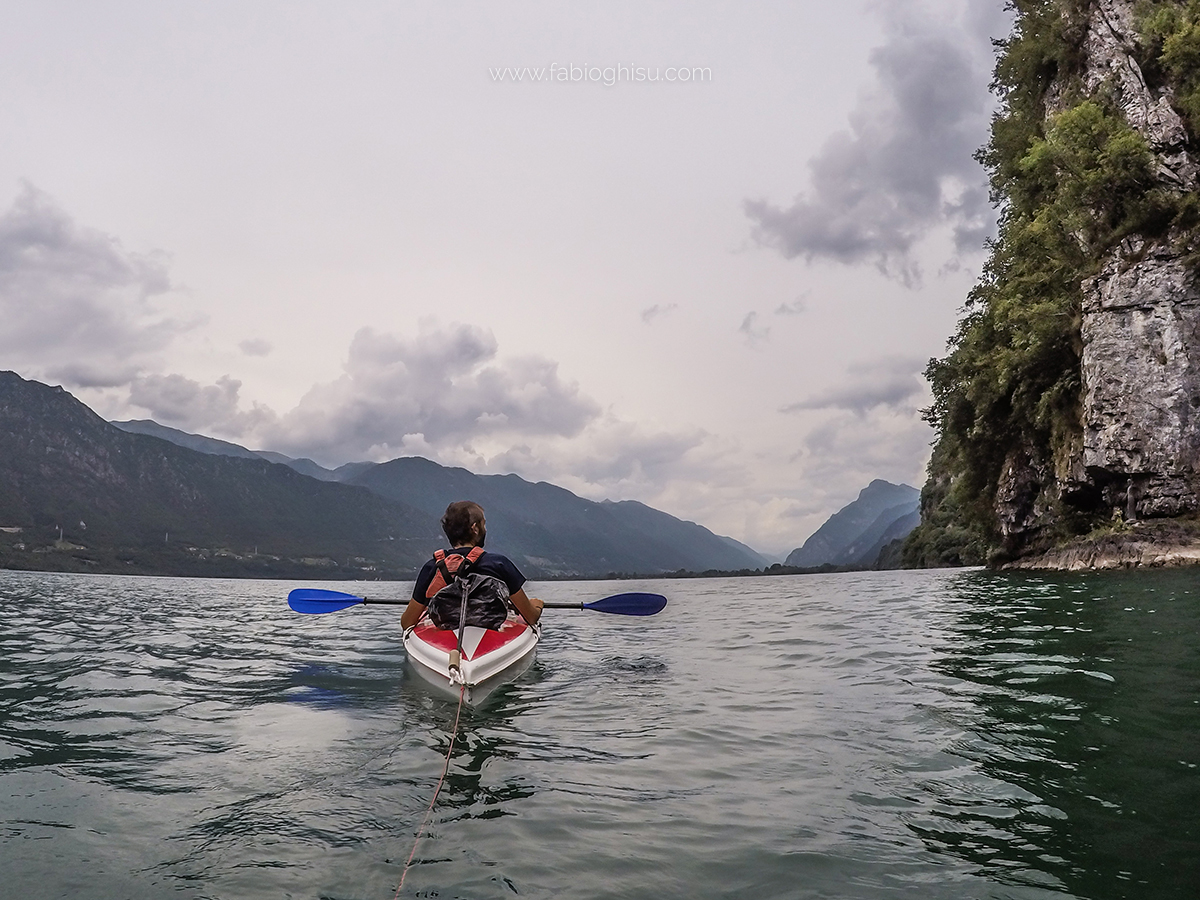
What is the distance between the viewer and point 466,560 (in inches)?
368

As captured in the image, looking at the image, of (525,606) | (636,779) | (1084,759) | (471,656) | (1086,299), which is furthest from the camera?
(1086,299)

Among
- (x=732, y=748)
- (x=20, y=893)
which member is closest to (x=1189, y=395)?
(x=732, y=748)

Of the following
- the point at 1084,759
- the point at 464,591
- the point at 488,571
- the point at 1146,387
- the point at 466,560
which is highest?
the point at 1146,387

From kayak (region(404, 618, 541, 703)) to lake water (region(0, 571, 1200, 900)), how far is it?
0.28 metres

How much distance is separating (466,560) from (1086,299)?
37.7m

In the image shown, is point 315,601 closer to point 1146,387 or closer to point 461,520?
point 461,520

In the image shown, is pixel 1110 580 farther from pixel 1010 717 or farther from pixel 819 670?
pixel 1010 717

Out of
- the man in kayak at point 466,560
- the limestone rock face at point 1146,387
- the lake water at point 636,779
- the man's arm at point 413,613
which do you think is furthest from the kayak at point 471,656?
the limestone rock face at point 1146,387

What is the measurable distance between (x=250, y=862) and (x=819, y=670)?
8.45 meters

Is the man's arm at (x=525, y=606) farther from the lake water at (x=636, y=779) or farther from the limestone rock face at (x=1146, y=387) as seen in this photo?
the limestone rock face at (x=1146, y=387)

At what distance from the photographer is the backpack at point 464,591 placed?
9.36 metres

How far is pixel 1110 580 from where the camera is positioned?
24312mm

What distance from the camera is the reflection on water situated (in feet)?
12.5

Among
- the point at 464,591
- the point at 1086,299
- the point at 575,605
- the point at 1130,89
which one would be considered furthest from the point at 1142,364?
the point at 464,591
